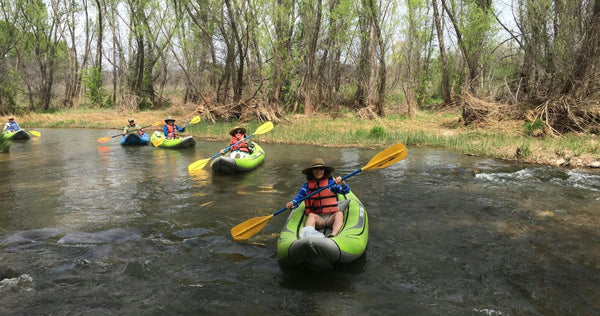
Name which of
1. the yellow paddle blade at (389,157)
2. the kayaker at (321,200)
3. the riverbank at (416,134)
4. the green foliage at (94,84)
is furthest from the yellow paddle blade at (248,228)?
the green foliage at (94,84)

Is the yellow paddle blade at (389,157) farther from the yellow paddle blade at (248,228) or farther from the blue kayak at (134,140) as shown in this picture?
the blue kayak at (134,140)

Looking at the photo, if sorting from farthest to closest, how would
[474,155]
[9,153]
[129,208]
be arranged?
1. [9,153]
2. [474,155]
3. [129,208]

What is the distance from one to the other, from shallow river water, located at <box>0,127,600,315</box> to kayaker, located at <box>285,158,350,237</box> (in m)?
0.53

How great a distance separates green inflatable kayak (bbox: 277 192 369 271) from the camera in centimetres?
353

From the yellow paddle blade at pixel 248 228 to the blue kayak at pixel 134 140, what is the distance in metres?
10.0

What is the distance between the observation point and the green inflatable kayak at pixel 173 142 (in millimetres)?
12531

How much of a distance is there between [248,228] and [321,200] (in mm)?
928

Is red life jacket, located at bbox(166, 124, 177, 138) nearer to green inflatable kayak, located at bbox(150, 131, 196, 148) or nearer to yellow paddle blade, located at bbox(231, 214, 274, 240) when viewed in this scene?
green inflatable kayak, located at bbox(150, 131, 196, 148)

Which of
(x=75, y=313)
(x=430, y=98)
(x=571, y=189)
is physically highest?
(x=430, y=98)

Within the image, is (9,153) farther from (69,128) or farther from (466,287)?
(466,287)

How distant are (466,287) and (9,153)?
1292 centimetres

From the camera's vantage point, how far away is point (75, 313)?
3.20 metres

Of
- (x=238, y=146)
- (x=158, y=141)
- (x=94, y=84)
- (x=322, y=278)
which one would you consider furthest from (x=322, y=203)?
(x=94, y=84)

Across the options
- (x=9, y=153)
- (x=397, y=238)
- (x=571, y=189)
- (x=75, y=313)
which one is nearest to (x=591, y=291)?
(x=397, y=238)
